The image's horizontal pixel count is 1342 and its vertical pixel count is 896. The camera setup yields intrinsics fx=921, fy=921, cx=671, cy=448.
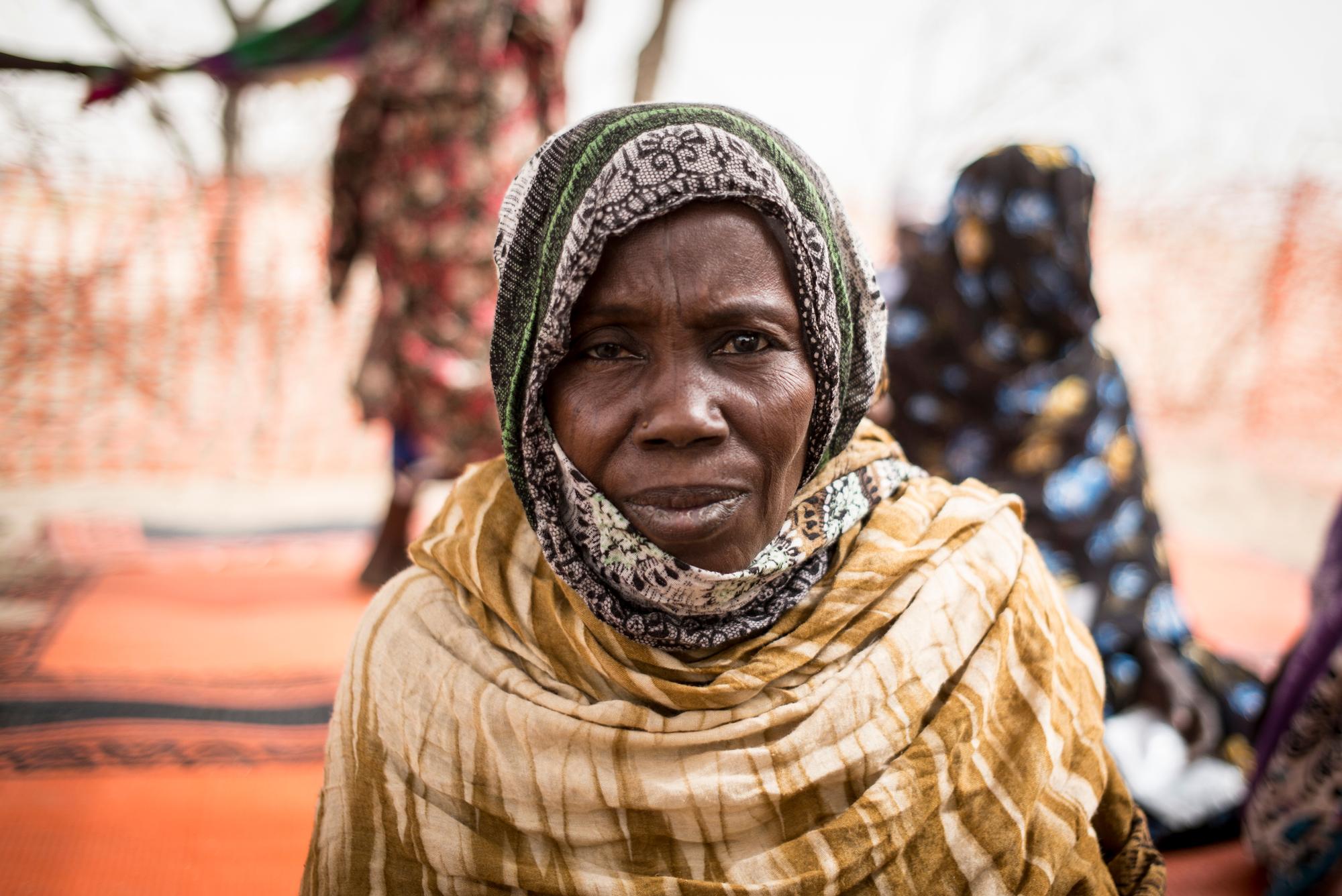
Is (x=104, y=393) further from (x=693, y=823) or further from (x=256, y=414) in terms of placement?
(x=693, y=823)

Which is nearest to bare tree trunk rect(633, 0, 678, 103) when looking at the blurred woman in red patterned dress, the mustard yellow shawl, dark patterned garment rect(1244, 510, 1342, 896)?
the blurred woman in red patterned dress

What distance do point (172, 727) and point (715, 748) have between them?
2185 mm

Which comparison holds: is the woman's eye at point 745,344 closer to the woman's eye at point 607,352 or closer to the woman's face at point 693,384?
the woman's face at point 693,384

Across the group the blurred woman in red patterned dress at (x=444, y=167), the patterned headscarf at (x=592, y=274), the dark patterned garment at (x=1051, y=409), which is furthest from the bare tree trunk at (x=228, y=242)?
the patterned headscarf at (x=592, y=274)

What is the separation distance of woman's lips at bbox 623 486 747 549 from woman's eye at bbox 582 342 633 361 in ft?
0.73

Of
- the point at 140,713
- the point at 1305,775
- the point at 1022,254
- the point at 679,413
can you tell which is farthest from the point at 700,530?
the point at 1022,254

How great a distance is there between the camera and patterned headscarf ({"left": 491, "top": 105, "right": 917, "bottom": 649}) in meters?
1.33

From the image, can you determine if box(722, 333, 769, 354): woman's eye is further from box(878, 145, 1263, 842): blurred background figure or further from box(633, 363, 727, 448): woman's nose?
box(878, 145, 1263, 842): blurred background figure

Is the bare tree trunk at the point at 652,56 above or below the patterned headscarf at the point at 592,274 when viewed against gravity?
above

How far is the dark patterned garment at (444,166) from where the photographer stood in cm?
358

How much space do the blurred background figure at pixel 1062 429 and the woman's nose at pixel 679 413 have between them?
2.16 m

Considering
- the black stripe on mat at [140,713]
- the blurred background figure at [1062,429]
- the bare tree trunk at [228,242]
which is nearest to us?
the black stripe on mat at [140,713]

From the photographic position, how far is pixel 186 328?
21.8 ft

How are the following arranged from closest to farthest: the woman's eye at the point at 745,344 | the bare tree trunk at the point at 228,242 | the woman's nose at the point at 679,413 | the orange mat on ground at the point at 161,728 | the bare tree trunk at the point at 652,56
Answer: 1. the woman's nose at the point at 679,413
2. the woman's eye at the point at 745,344
3. the orange mat on ground at the point at 161,728
4. the bare tree trunk at the point at 652,56
5. the bare tree trunk at the point at 228,242
